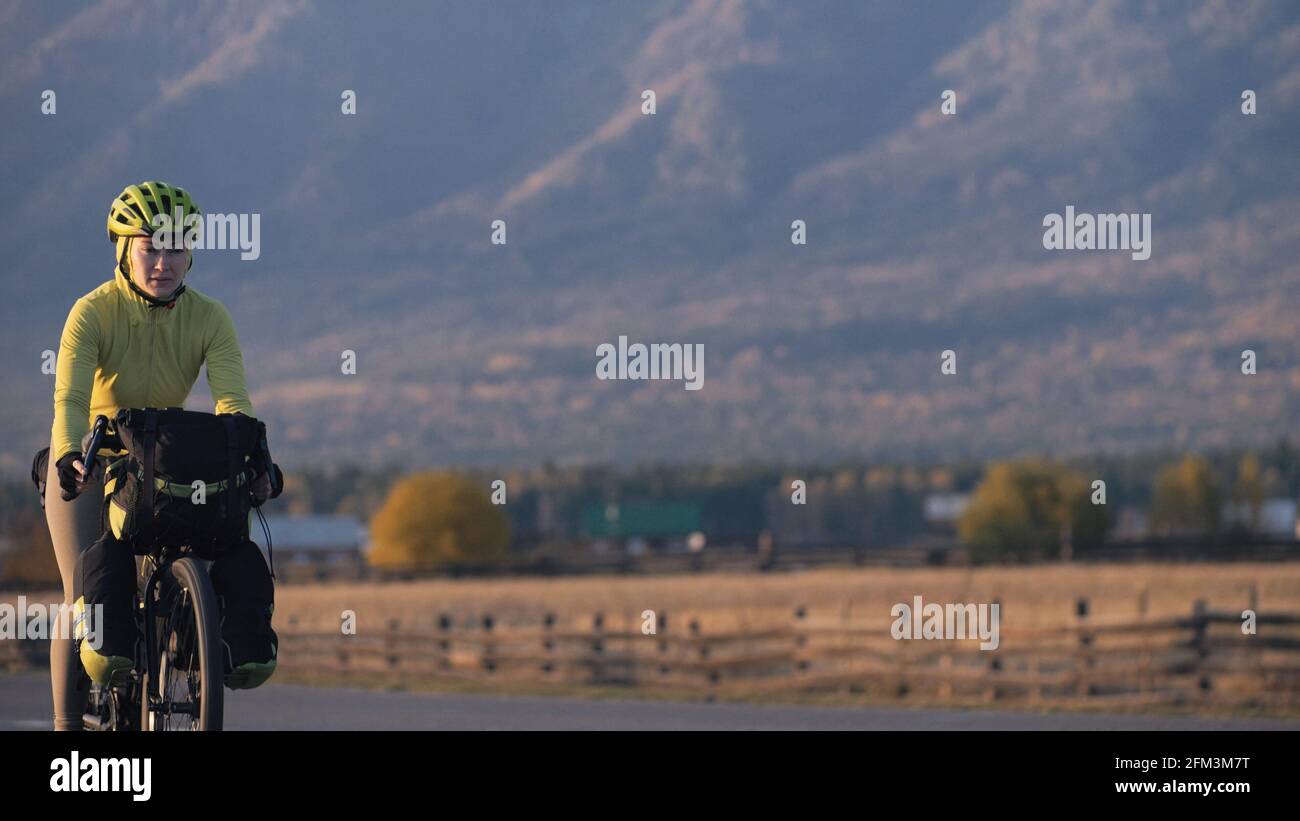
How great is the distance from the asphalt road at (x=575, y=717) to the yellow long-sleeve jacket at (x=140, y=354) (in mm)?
7074

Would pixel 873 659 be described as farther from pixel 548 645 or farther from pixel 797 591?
pixel 797 591

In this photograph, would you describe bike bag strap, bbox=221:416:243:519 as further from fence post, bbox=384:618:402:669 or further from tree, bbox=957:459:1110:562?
tree, bbox=957:459:1110:562

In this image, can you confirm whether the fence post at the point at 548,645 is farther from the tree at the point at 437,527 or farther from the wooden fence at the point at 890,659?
the tree at the point at 437,527

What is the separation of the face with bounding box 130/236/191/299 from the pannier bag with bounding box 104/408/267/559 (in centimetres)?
52

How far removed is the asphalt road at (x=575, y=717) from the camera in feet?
49.2

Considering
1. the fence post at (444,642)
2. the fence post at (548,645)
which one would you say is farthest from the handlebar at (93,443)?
the fence post at (444,642)

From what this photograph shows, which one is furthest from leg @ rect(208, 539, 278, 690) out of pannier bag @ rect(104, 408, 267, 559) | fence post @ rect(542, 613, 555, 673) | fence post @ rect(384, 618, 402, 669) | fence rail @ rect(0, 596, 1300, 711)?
fence post @ rect(384, 618, 402, 669)

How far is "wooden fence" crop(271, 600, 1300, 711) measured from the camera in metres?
19.0

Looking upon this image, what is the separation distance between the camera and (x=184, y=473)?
24.0 ft

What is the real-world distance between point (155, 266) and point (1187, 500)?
145 m

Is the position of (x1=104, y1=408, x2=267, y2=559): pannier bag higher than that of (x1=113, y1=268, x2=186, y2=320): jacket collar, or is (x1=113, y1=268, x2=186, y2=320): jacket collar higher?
(x1=113, y1=268, x2=186, y2=320): jacket collar
